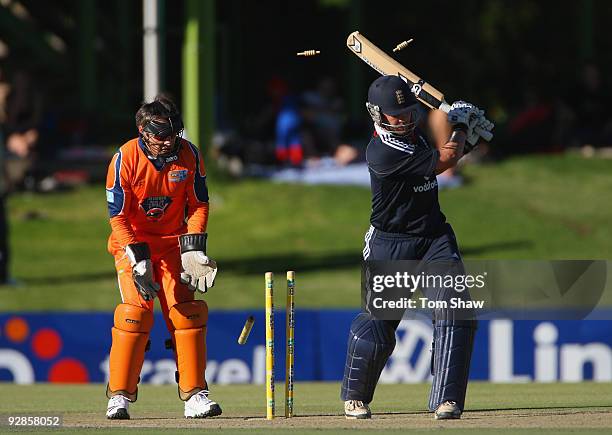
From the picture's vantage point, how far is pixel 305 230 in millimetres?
18609

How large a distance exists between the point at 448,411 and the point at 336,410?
3.50 feet

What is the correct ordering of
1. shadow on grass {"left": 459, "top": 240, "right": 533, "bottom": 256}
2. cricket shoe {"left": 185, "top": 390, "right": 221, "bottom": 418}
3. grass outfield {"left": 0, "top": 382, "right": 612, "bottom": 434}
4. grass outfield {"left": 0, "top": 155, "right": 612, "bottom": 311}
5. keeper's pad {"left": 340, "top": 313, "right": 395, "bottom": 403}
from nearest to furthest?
grass outfield {"left": 0, "top": 382, "right": 612, "bottom": 434} < keeper's pad {"left": 340, "top": 313, "right": 395, "bottom": 403} < cricket shoe {"left": 185, "top": 390, "right": 221, "bottom": 418} < grass outfield {"left": 0, "top": 155, "right": 612, "bottom": 311} < shadow on grass {"left": 459, "top": 240, "right": 533, "bottom": 256}

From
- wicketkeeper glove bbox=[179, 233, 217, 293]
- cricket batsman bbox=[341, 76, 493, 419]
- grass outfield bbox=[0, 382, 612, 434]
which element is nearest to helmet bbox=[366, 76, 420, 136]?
cricket batsman bbox=[341, 76, 493, 419]

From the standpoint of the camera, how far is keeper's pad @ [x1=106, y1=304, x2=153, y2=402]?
8.55 meters

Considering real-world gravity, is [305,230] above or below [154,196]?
below

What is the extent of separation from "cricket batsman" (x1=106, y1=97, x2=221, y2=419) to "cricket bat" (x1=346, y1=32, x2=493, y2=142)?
3.89ft

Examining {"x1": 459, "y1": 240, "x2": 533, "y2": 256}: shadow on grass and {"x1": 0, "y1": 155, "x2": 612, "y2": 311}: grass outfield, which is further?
{"x1": 459, "y1": 240, "x2": 533, "y2": 256}: shadow on grass

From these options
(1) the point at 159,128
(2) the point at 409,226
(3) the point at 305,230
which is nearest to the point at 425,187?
(2) the point at 409,226

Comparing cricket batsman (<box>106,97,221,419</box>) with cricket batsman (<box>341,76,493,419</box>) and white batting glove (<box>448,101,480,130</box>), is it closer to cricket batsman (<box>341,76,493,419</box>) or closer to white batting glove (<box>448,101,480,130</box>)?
cricket batsman (<box>341,76,493,419</box>)

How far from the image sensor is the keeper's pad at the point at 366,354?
835 cm

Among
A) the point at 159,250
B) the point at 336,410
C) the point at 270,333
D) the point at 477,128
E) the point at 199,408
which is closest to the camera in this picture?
the point at 270,333

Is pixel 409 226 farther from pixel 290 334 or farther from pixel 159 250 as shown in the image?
pixel 159 250

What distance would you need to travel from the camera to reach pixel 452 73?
2817 centimetres

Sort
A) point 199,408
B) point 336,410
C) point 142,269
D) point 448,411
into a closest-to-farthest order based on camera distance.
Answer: point 448,411 < point 142,269 < point 199,408 < point 336,410
